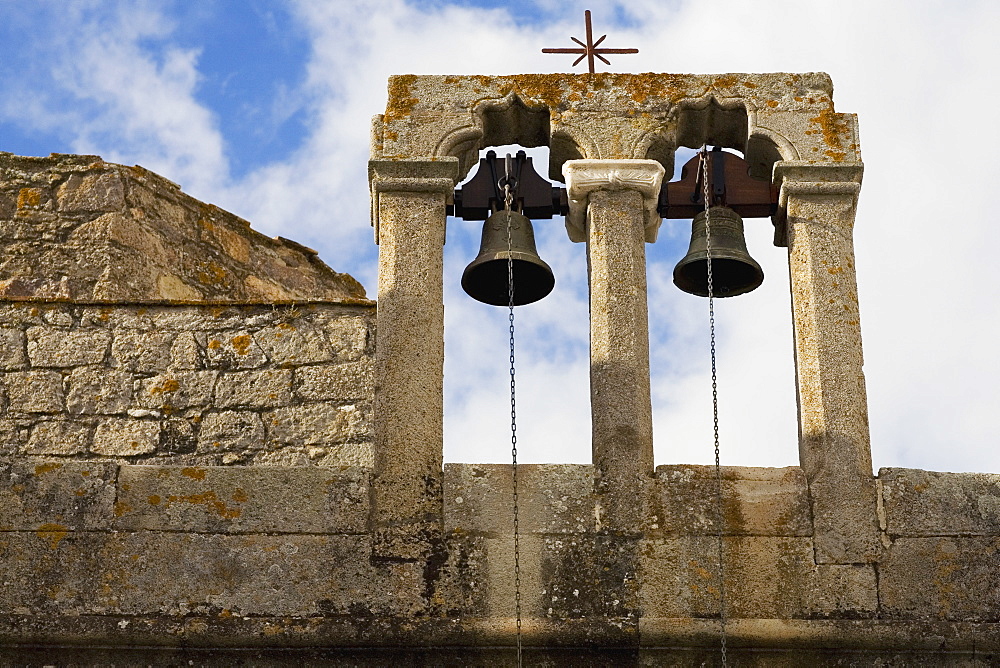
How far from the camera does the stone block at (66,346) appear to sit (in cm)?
844

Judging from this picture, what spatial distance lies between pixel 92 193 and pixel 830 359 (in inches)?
169

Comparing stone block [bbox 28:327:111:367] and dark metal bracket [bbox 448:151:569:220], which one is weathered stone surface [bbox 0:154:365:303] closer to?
stone block [bbox 28:327:111:367]

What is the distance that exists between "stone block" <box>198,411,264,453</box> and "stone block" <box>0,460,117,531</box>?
1.10 meters

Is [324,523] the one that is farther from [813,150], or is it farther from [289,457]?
[813,150]

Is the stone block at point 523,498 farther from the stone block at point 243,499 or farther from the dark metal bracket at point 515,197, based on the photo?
the dark metal bracket at point 515,197

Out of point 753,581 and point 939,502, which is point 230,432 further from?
point 939,502

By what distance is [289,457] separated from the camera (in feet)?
26.8

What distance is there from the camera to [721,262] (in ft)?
25.9

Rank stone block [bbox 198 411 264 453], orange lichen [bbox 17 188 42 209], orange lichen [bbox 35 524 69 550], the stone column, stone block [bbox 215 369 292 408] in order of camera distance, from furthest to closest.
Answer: orange lichen [bbox 17 188 42 209] → stone block [bbox 215 369 292 408] → stone block [bbox 198 411 264 453] → the stone column → orange lichen [bbox 35 524 69 550]

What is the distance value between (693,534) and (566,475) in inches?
19.3

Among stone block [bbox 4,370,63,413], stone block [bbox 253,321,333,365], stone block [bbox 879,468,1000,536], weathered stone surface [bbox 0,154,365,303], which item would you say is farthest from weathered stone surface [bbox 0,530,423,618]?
weathered stone surface [bbox 0,154,365,303]

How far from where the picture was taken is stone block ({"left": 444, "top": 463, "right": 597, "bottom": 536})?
274 inches

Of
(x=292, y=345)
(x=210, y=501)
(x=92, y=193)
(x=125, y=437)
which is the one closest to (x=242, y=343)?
(x=292, y=345)

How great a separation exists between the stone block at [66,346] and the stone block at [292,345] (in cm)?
67
